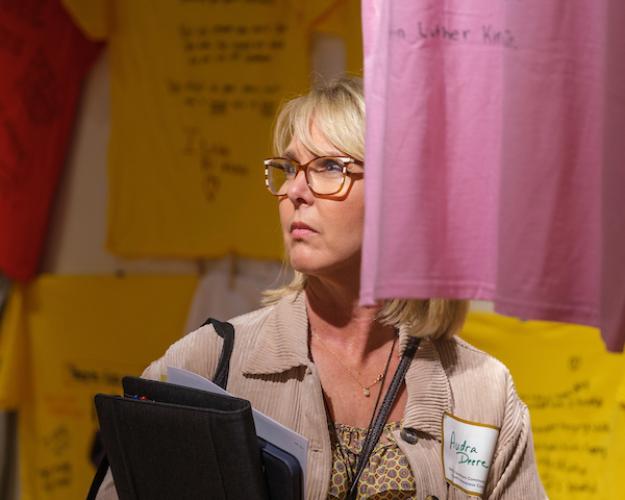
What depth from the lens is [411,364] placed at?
1441 millimetres

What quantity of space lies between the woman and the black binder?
0.47ft

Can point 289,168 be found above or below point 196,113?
below

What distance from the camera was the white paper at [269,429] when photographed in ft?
3.81

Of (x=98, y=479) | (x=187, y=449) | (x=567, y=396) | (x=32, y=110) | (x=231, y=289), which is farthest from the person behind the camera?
(x=32, y=110)

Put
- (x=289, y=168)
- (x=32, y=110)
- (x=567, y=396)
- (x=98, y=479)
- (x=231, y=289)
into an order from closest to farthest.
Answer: (x=98, y=479)
(x=289, y=168)
(x=567, y=396)
(x=231, y=289)
(x=32, y=110)

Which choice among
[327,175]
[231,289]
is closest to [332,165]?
[327,175]

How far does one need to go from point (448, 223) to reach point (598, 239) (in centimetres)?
16

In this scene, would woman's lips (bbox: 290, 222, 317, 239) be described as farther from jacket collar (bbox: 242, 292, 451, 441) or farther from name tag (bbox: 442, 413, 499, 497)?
name tag (bbox: 442, 413, 499, 497)

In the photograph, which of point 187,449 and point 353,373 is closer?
point 187,449

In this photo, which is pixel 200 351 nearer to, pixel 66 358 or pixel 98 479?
pixel 98 479

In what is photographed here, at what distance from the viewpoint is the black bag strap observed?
131 centimetres

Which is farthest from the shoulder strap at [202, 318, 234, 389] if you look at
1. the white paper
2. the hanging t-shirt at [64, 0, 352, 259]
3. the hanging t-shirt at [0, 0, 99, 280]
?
the hanging t-shirt at [0, 0, 99, 280]

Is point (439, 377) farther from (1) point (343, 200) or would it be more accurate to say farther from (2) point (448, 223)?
(2) point (448, 223)

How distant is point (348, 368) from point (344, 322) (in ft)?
0.25
